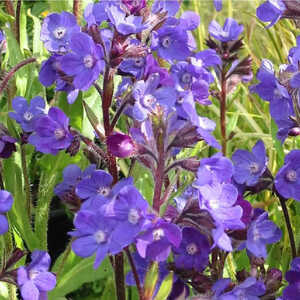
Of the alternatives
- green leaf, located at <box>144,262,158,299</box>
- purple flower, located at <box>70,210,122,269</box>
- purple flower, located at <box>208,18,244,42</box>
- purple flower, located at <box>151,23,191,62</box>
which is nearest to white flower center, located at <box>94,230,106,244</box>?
purple flower, located at <box>70,210,122,269</box>

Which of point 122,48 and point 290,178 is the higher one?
point 122,48

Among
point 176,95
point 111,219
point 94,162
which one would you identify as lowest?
point 94,162

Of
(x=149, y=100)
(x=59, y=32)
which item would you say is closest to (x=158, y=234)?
(x=149, y=100)

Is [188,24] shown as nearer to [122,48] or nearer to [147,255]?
[122,48]

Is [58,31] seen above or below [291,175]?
above

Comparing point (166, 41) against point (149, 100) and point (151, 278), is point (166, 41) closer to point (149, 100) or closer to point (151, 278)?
point (149, 100)

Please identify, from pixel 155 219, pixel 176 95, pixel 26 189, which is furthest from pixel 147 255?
pixel 26 189

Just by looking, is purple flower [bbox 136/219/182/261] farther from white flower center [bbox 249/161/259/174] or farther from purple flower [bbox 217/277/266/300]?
white flower center [bbox 249/161/259/174]
